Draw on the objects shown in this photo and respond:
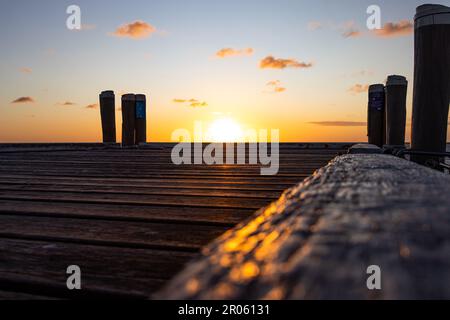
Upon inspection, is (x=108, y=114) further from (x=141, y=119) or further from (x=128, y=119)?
(x=141, y=119)

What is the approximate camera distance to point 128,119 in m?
10.3

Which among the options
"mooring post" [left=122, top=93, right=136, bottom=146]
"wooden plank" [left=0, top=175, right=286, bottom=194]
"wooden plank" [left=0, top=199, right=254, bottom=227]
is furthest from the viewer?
"mooring post" [left=122, top=93, right=136, bottom=146]

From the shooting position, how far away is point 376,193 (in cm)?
64

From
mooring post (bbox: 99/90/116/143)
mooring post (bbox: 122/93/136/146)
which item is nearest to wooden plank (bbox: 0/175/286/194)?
mooring post (bbox: 122/93/136/146)

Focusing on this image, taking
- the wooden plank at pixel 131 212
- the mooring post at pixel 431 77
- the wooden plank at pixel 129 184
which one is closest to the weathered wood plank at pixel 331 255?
the wooden plank at pixel 131 212

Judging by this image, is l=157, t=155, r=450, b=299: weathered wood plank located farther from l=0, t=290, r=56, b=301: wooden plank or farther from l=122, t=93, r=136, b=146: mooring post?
l=122, t=93, r=136, b=146: mooring post

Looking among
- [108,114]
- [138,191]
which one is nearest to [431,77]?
[138,191]

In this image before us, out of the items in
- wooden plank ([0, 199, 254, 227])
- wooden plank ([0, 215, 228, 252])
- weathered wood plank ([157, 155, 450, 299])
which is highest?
weathered wood plank ([157, 155, 450, 299])

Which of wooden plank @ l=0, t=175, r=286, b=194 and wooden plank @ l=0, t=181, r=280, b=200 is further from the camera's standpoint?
wooden plank @ l=0, t=175, r=286, b=194

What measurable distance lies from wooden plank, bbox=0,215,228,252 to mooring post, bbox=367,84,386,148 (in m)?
7.69

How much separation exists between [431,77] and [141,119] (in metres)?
8.22

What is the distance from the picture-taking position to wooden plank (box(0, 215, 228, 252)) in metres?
1.41

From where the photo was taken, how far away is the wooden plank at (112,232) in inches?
55.4
